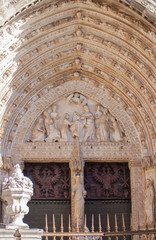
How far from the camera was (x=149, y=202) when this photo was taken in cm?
1001

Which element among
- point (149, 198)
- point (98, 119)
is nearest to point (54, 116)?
point (98, 119)

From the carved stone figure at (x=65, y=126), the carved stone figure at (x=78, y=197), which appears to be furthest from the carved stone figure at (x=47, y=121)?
the carved stone figure at (x=78, y=197)

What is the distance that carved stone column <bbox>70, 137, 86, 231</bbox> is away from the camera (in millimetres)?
10141

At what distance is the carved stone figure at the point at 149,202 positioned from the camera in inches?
389

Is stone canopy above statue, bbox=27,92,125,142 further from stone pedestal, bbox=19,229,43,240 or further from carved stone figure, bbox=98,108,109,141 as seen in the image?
stone pedestal, bbox=19,229,43,240

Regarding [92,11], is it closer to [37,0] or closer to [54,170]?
[37,0]

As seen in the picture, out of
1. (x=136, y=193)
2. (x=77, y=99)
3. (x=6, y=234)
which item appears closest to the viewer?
(x=6, y=234)

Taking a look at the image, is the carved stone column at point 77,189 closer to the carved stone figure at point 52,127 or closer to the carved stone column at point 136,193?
the carved stone figure at point 52,127

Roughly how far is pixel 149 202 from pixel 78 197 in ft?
5.31

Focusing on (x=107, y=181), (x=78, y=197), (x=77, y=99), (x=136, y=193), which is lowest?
(x=78, y=197)

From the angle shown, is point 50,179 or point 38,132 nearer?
point 50,179

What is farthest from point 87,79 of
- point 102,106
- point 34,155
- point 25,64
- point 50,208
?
point 50,208

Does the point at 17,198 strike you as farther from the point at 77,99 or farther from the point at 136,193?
the point at 77,99

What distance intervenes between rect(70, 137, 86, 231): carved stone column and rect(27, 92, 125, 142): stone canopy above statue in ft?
1.54
